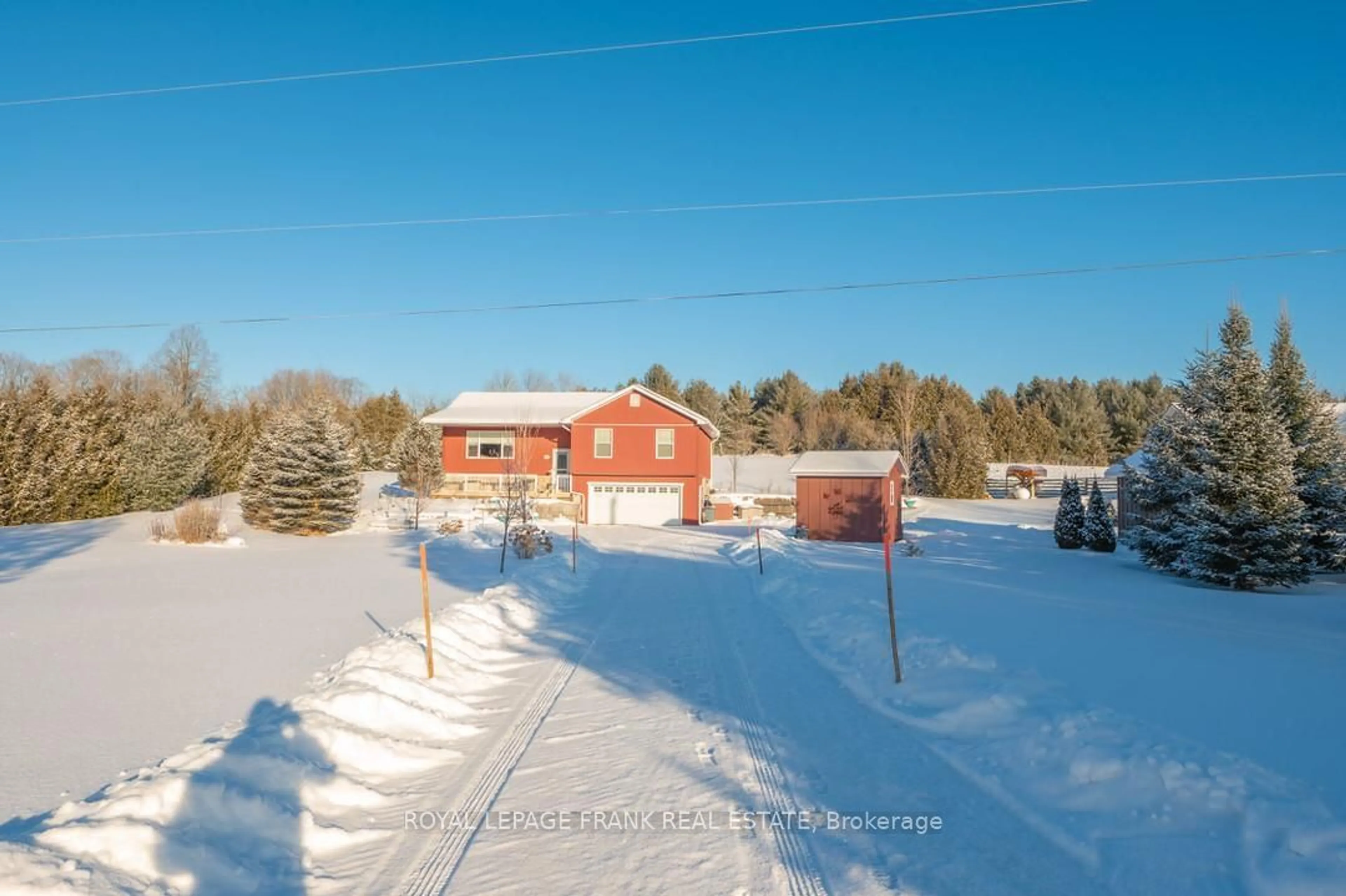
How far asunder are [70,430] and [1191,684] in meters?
32.1

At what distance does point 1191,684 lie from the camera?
23.2ft

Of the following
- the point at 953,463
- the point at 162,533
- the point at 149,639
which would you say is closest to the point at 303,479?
the point at 162,533

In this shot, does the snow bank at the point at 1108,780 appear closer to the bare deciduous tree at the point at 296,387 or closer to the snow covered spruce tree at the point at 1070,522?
the snow covered spruce tree at the point at 1070,522

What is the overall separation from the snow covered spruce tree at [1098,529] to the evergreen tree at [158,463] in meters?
32.0

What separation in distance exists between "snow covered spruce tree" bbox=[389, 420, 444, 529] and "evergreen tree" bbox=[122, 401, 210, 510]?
28.9ft

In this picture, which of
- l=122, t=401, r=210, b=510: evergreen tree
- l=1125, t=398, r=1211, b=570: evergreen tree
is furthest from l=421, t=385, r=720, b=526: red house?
l=1125, t=398, r=1211, b=570: evergreen tree

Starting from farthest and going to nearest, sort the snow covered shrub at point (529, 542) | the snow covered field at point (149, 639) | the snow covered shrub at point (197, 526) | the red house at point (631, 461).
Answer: the red house at point (631, 461), the snow covered shrub at point (197, 526), the snow covered shrub at point (529, 542), the snow covered field at point (149, 639)

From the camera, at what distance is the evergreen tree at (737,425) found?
238 ft

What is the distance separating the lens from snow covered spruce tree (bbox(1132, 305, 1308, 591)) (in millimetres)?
15742

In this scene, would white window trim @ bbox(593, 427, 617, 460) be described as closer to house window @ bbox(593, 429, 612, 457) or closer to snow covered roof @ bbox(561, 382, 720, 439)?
house window @ bbox(593, 429, 612, 457)

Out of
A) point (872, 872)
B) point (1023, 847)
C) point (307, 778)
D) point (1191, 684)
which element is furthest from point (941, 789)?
point (307, 778)

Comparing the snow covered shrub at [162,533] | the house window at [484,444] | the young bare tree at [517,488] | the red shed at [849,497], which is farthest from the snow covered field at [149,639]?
the house window at [484,444]

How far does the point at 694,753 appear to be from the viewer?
6004 millimetres

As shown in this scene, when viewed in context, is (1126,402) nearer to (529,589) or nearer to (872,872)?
(529,589)
